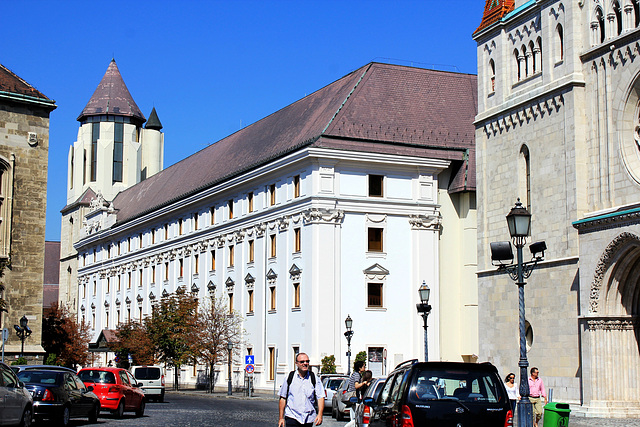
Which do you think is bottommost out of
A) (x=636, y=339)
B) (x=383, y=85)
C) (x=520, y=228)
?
(x=636, y=339)

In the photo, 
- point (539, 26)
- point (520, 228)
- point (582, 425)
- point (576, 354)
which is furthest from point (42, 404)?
point (539, 26)

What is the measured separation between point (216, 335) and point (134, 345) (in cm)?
1029

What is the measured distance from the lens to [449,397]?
14117 mm

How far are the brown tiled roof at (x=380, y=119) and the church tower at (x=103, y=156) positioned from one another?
44839mm

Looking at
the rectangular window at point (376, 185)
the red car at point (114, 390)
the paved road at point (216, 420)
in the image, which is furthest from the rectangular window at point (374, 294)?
the red car at point (114, 390)

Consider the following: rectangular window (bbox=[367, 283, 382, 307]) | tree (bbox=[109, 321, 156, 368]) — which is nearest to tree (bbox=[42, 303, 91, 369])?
tree (bbox=[109, 321, 156, 368])

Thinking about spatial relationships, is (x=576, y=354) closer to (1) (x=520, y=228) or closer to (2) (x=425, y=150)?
(1) (x=520, y=228)

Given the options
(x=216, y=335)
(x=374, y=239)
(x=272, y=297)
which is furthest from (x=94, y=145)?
(x=374, y=239)

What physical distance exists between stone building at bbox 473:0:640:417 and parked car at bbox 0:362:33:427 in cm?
1814

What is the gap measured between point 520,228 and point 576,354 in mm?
13694

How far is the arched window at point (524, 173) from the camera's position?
119 feet

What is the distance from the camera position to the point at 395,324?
56.4 m

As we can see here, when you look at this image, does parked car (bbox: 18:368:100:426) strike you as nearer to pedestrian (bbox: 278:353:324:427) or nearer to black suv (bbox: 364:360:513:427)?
pedestrian (bbox: 278:353:324:427)

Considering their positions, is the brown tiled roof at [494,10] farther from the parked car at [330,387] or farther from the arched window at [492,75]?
the parked car at [330,387]
